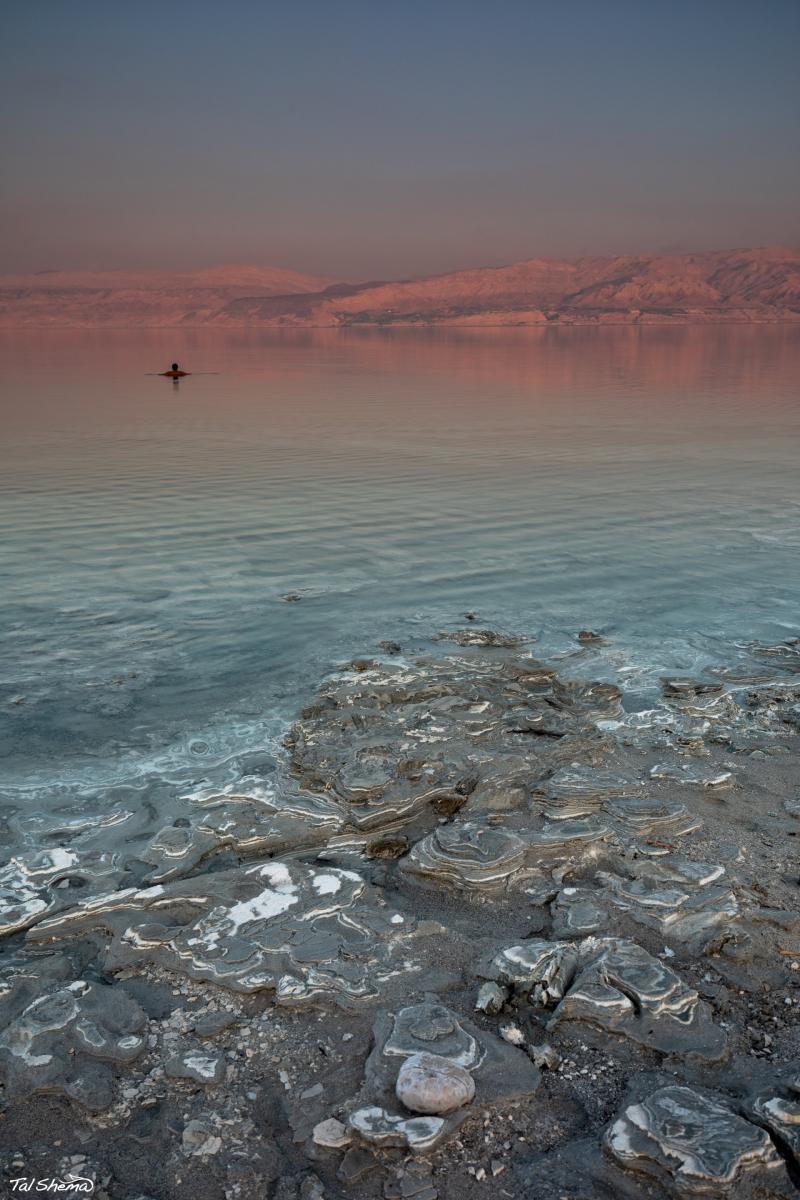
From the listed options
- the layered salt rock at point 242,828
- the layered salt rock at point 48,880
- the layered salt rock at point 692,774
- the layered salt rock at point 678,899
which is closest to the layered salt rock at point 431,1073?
the layered salt rock at point 678,899

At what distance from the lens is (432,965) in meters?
4.07

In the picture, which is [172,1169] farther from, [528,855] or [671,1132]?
[528,855]

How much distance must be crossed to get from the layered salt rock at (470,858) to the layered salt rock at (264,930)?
393 millimetres

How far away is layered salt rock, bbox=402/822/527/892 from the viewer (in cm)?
473

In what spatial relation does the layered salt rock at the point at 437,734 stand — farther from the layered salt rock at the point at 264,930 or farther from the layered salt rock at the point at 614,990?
the layered salt rock at the point at 614,990

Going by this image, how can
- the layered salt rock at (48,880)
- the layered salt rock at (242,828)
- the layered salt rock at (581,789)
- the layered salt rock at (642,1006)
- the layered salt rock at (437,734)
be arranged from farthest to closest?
the layered salt rock at (437,734)
the layered salt rock at (581,789)
the layered salt rock at (242,828)
the layered salt rock at (48,880)
the layered salt rock at (642,1006)

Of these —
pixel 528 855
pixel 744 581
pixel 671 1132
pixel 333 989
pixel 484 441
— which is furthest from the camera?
pixel 484 441

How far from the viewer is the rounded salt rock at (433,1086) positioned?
3.23 meters

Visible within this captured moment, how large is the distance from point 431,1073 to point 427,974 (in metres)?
0.71

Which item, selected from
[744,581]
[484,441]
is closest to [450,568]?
[744,581]

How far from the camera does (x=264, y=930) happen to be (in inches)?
170

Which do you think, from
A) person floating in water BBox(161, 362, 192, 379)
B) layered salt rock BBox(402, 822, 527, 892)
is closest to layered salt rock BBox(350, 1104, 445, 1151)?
layered salt rock BBox(402, 822, 527, 892)

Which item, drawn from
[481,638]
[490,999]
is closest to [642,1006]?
[490,999]

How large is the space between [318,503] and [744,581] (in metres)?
6.73
